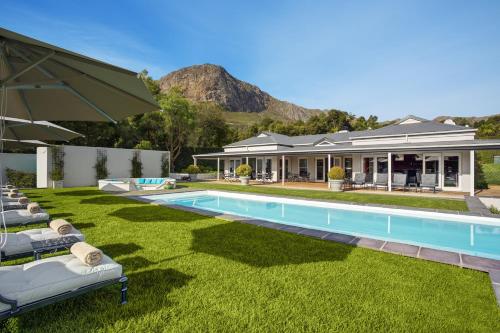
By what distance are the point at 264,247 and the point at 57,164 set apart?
59.2 ft

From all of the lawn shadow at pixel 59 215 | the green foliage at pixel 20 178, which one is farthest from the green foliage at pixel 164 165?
the lawn shadow at pixel 59 215

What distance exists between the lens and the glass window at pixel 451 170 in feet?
50.2

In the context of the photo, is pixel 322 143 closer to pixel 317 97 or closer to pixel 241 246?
pixel 317 97

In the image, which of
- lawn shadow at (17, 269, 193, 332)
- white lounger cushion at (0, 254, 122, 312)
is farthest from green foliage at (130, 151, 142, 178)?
white lounger cushion at (0, 254, 122, 312)

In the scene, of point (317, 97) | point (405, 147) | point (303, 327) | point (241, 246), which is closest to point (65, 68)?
point (241, 246)

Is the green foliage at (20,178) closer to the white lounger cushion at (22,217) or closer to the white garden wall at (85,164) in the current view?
the white garden wall at (85,164)

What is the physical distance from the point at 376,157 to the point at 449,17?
8.55m

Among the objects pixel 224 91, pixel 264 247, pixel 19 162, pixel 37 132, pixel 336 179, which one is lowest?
pixel 264 247

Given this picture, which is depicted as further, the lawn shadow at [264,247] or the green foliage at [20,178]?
the green foliage at [20,178]

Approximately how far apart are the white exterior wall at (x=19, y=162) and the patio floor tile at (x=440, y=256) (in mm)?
23583

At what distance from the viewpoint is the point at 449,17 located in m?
13.0

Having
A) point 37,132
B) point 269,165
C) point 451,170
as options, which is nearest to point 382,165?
point 451,170

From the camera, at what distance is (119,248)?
5.03 m

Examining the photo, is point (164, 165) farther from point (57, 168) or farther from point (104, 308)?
point (104, 308)
